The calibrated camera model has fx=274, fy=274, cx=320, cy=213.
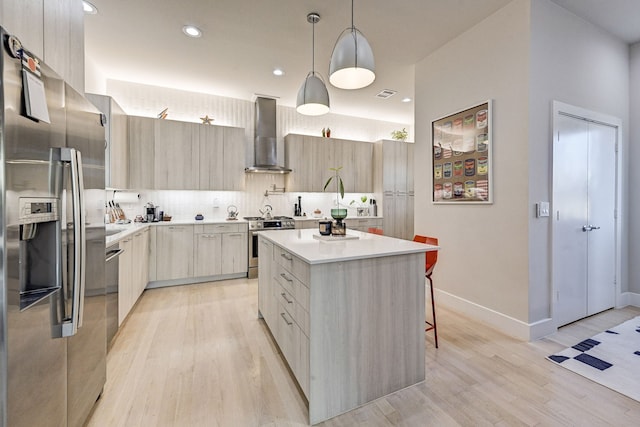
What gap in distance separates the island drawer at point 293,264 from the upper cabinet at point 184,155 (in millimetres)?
2925

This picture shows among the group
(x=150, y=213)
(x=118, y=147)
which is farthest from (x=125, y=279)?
(x=118, y=147)

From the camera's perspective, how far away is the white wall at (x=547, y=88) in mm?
2566

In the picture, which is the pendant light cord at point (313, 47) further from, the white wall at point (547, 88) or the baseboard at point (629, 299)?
the baseboard at point (629, 299)

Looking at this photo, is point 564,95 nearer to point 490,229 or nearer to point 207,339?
point 490,229

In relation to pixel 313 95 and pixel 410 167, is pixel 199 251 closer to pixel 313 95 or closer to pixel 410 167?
pixel 313 95

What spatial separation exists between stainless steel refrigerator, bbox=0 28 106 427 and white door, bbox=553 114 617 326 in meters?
3.71

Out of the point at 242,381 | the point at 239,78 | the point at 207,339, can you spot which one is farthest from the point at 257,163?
the point at 242,381

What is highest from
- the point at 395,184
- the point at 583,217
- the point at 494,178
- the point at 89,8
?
the point at 89,8

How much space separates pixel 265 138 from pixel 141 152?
6.52 feet

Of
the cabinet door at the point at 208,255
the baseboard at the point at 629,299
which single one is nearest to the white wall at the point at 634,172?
the baseboard at the point at 629,299

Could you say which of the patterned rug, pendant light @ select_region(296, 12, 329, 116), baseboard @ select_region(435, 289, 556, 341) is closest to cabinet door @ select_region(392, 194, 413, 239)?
baseboard @ select_region(435, 289, 556, 341)

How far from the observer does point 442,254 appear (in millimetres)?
3445

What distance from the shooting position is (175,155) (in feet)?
14.4

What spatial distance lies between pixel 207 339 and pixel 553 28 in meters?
4.50
